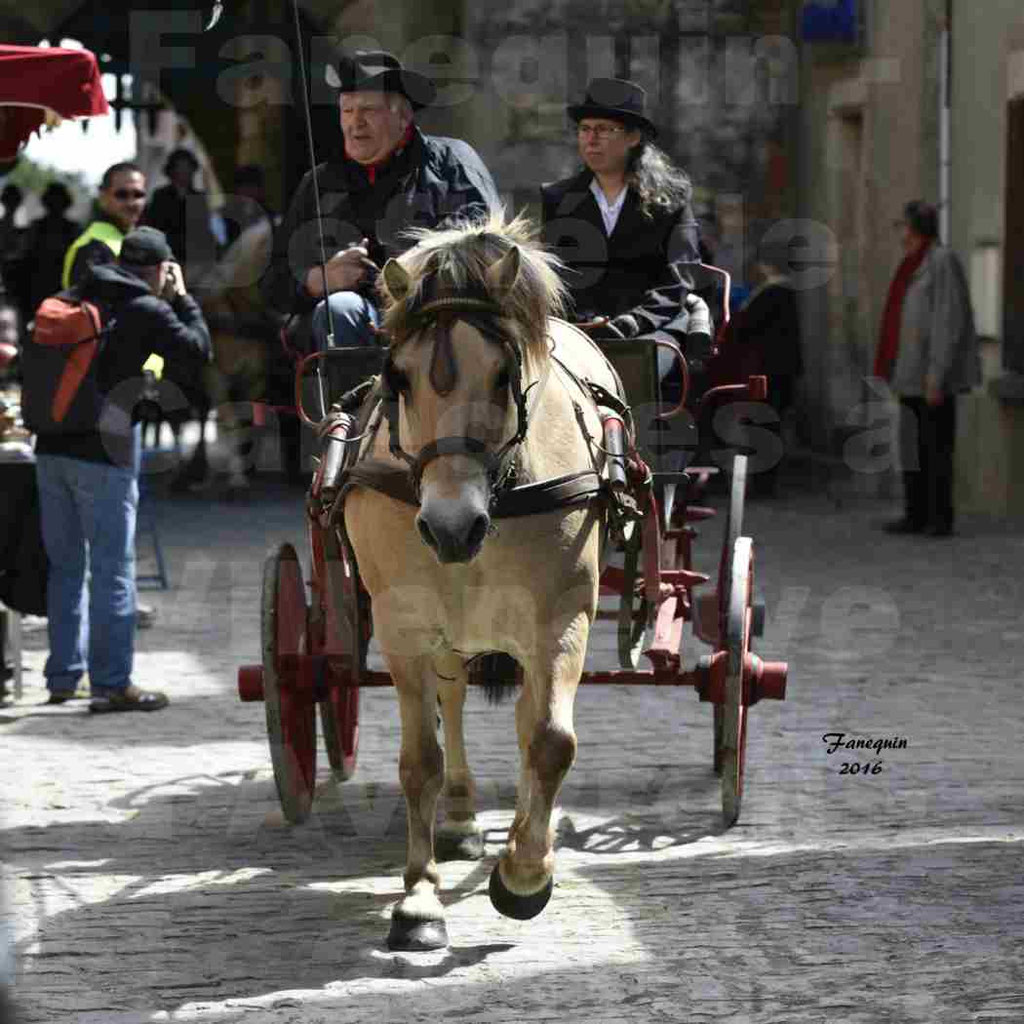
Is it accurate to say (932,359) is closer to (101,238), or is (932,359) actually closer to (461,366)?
(101,238)

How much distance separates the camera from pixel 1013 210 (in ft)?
50.5

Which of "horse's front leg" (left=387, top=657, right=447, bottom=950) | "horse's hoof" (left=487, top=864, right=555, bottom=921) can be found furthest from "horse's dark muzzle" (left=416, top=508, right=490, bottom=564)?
"horse's hoof" (left=487, top=864, right=555, bottom=921)

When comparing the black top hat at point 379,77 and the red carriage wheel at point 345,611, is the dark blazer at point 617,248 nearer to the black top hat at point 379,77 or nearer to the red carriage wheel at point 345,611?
the black top hat at point 379,77

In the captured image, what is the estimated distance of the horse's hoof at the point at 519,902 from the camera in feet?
17.6

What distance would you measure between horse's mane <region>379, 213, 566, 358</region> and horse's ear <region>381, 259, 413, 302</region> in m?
0.02

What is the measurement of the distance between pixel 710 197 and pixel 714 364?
2719 mm

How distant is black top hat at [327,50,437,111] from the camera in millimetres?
6703

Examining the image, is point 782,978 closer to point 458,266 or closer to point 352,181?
point 458,266

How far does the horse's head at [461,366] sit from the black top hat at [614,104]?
78.5 inches

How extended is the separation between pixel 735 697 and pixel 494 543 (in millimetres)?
1332

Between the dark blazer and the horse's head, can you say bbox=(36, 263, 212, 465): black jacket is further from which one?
the horse's head

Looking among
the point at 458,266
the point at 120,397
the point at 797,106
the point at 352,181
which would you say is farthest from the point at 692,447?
the point at 797,106

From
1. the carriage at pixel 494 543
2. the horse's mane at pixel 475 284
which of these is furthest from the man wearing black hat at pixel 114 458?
the horse's mane at pixel 475 284

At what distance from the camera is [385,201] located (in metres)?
6.81
